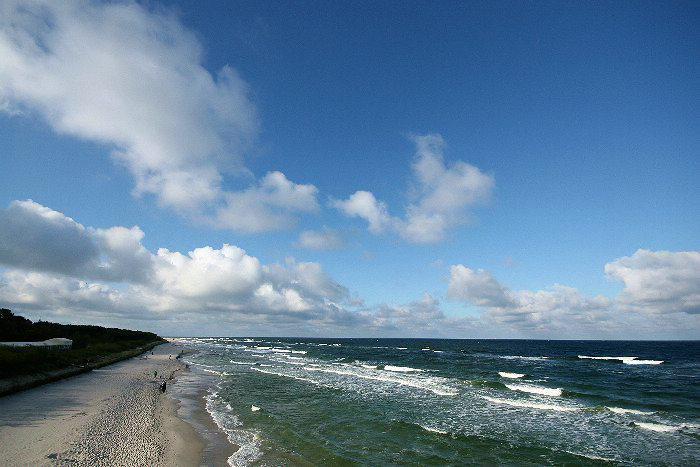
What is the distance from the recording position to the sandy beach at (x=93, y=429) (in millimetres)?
15156

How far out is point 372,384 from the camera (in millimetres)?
39688

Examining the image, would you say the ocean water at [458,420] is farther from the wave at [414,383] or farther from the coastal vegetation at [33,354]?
the coastal vegetation at [33,354]

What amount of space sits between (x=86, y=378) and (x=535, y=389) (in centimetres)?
4295

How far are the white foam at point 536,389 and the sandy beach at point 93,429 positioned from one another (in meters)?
29.7

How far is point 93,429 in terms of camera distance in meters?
19.0

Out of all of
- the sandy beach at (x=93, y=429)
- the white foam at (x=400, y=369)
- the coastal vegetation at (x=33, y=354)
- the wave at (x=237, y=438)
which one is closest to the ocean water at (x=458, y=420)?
the wave at (x=237, y=438)

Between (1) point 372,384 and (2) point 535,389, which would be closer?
(2) point 535,389

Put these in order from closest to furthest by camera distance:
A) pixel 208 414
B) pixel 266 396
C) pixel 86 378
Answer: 1. pixel 208 414
2. pixel 266 396
3. pixel 86 378

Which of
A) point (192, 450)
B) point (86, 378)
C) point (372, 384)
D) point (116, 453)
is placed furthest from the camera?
point (372, 384)

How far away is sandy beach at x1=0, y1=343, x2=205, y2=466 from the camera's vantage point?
1516 centimetres

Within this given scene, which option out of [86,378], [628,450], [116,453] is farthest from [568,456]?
[86,378]

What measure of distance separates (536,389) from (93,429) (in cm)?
3581

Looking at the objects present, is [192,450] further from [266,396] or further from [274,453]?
[266,396]

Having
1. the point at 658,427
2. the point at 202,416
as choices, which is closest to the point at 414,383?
the point at 658,427
